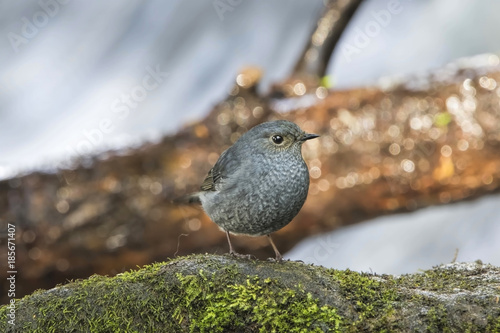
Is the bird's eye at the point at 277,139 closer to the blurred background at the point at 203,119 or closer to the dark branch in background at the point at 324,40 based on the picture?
the blurred background at the point at 203,119

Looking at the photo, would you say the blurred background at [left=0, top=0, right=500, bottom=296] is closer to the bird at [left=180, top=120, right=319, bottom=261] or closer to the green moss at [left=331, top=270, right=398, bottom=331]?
the bird at [left=180, top=120, right=319, bottom=261]

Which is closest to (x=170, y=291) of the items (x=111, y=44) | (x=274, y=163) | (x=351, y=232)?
(x=274, y=163)

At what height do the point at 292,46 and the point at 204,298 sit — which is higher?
the point at 292,46

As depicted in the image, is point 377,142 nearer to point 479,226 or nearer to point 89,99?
point 479,226

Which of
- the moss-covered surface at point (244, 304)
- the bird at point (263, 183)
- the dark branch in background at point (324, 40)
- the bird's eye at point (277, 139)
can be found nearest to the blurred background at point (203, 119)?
the dark branch in background at point (324, 40)

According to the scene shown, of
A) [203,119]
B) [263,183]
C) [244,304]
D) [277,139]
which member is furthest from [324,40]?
[244,304]

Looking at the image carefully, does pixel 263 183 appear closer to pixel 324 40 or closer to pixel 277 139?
pixel 277 139
